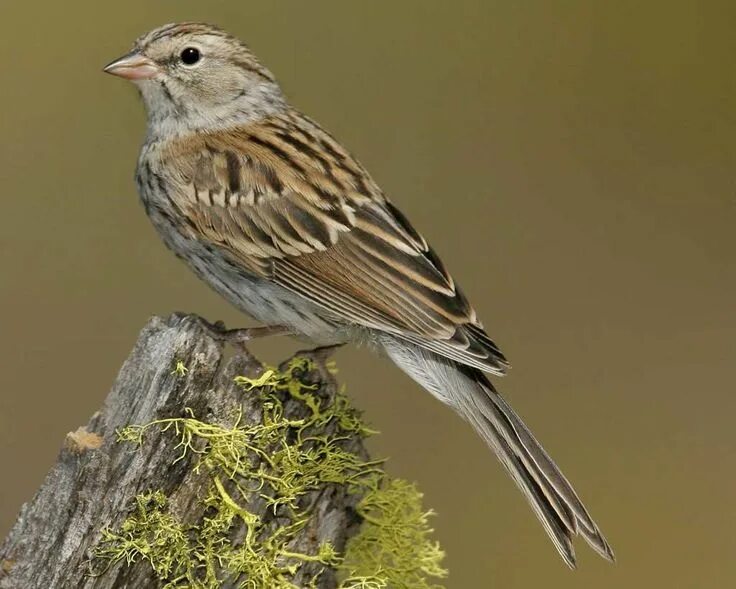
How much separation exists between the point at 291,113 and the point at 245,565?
195 centimetres

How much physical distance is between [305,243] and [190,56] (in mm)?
869

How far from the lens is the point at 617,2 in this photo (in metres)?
5.88

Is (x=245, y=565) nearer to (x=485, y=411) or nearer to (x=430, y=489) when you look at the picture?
(x=485, y=411)

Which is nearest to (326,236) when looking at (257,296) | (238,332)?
(257,296)

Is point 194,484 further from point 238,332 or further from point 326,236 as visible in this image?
point 326,236

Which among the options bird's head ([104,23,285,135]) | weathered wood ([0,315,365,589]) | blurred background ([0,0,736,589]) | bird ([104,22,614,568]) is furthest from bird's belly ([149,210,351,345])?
blurred background ([0,0,736,589])

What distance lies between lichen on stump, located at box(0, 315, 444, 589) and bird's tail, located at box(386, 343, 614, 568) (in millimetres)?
455

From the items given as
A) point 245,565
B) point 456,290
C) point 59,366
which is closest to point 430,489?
point 59,366

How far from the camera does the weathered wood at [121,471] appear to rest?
8.05 feet

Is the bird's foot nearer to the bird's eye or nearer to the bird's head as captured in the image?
the bird's head

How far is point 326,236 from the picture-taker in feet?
11.5

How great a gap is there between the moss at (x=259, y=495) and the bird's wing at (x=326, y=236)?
0.48 meters

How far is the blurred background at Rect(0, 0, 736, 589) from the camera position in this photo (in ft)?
17.1

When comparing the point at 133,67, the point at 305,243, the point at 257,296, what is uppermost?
the point at 133,67
